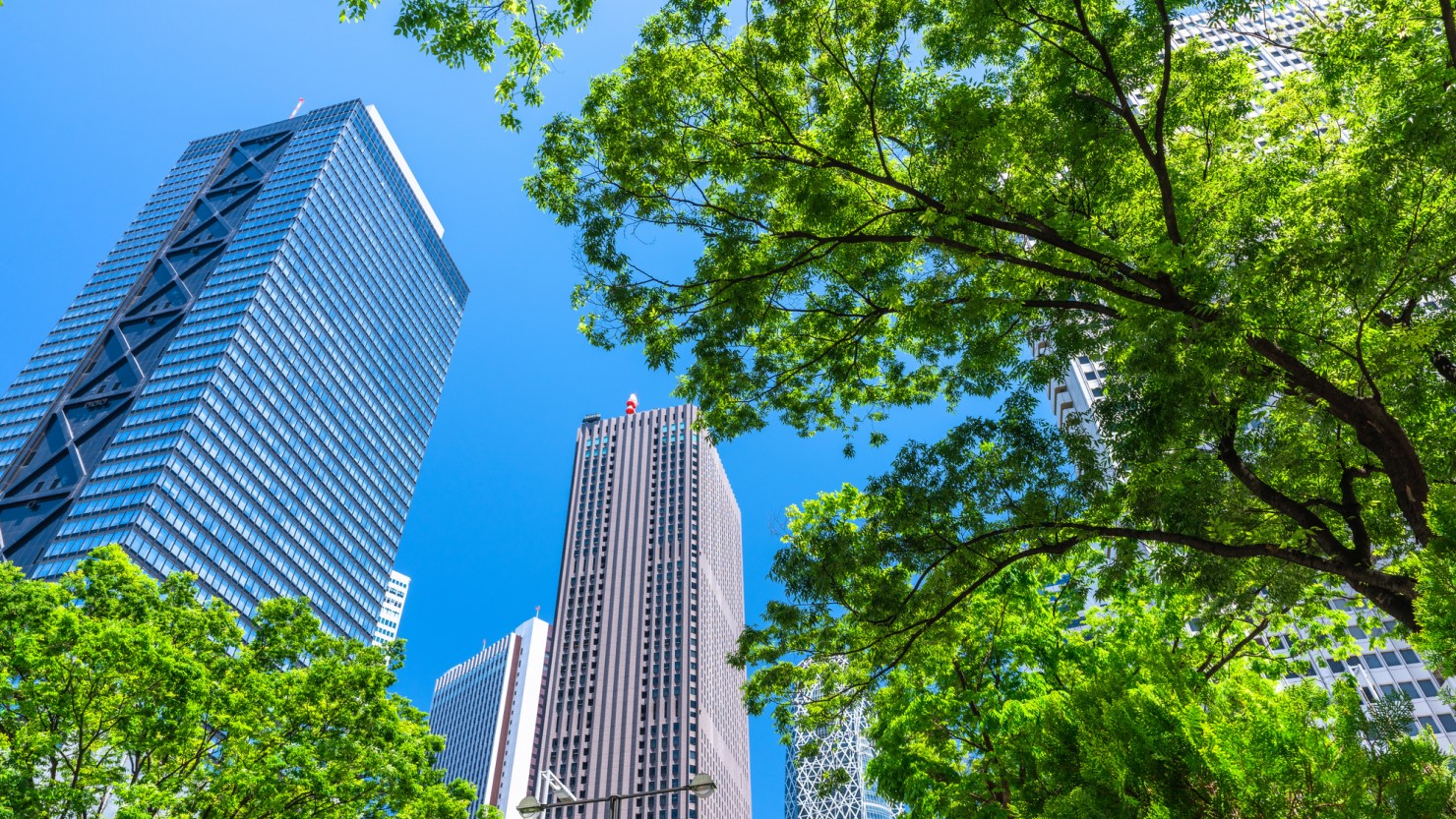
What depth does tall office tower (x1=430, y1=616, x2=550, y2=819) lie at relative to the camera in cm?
11406

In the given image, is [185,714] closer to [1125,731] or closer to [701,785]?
[701,785]

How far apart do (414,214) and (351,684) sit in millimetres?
116767

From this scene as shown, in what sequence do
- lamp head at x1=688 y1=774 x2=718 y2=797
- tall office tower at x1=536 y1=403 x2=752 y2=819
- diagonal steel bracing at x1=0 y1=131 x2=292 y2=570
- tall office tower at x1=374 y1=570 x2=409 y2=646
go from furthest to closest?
tall office tower at x1=374 y1=570 x2=409 y2=646, tall office tower at x1=536 y1=403 x2=752 y2=819, diagonal steel bracing at x1=0 y1=131 x2=292 y2=570, lamp head at x1=688 y1=774 x2=718 y2=797

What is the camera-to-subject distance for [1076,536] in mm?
8328

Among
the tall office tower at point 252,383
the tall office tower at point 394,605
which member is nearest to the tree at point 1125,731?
the tall office tower at point 252,383

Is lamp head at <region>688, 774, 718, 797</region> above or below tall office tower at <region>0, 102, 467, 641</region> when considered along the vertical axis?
below

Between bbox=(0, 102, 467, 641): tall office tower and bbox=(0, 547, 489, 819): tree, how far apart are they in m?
65.5

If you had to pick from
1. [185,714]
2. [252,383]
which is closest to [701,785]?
[185,714]

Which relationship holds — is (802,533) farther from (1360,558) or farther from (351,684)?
(351,684)

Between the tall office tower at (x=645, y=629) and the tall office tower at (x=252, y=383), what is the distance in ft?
81.7

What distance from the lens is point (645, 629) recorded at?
101062mm

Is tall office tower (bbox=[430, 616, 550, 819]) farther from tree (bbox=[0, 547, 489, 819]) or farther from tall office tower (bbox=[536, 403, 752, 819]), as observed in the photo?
tree (bbox=[0, 547, 489, 819])

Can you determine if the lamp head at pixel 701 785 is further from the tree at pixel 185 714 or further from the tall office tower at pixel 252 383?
the tall office tower at pixel 252 383

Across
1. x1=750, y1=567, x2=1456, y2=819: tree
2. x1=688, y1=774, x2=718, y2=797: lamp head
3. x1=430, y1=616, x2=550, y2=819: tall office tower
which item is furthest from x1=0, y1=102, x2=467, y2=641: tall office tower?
x1=750, y1=567, x2=1456, y2=819: tree
